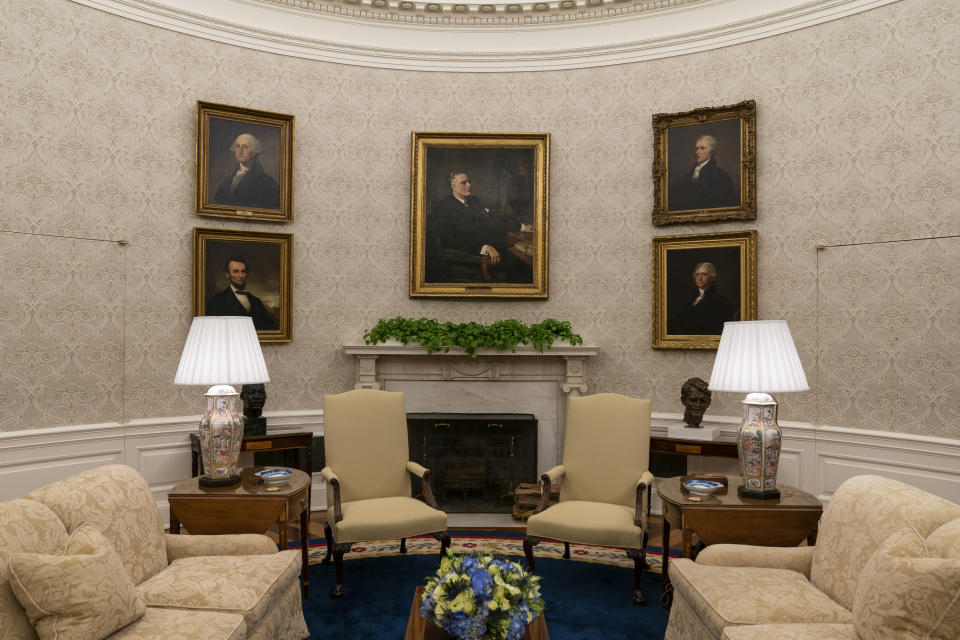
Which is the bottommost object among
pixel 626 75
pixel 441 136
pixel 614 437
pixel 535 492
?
pixel 535 492

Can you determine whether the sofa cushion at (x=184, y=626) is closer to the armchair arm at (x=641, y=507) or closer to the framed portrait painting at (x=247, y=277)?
the armchair arm at (x=641, y=507)

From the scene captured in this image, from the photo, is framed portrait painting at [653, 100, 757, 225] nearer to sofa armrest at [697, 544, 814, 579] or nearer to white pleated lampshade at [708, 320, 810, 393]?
white pleated lampshade at [708, 320, 810, 393]

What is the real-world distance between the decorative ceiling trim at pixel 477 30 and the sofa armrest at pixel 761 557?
4362mm

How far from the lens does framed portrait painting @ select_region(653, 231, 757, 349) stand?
5.46 metres

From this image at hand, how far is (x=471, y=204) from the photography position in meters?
6.09

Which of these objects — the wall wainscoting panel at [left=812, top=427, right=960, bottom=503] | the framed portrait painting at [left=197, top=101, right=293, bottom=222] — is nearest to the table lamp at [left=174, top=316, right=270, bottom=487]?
the framed portrait painting at [left=197, top=101, right=293, bottom=222]

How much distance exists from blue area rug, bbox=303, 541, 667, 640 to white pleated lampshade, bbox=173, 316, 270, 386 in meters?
1.40

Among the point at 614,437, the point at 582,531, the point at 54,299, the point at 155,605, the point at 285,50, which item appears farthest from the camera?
the point at 285,50

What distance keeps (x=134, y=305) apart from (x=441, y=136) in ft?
10.1

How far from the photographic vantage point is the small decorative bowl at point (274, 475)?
3.71 meters

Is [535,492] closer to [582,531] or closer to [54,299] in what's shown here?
[582,531]

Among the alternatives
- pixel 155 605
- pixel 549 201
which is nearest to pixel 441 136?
pixel 549 201

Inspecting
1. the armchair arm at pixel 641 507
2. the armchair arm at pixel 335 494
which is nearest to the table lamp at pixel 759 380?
the armchair arm at pixel 641 507

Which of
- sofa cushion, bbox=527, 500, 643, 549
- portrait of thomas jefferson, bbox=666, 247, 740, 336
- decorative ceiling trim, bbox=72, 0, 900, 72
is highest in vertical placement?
decorative ceiling trim, bbox=72, 0, 900, 72
